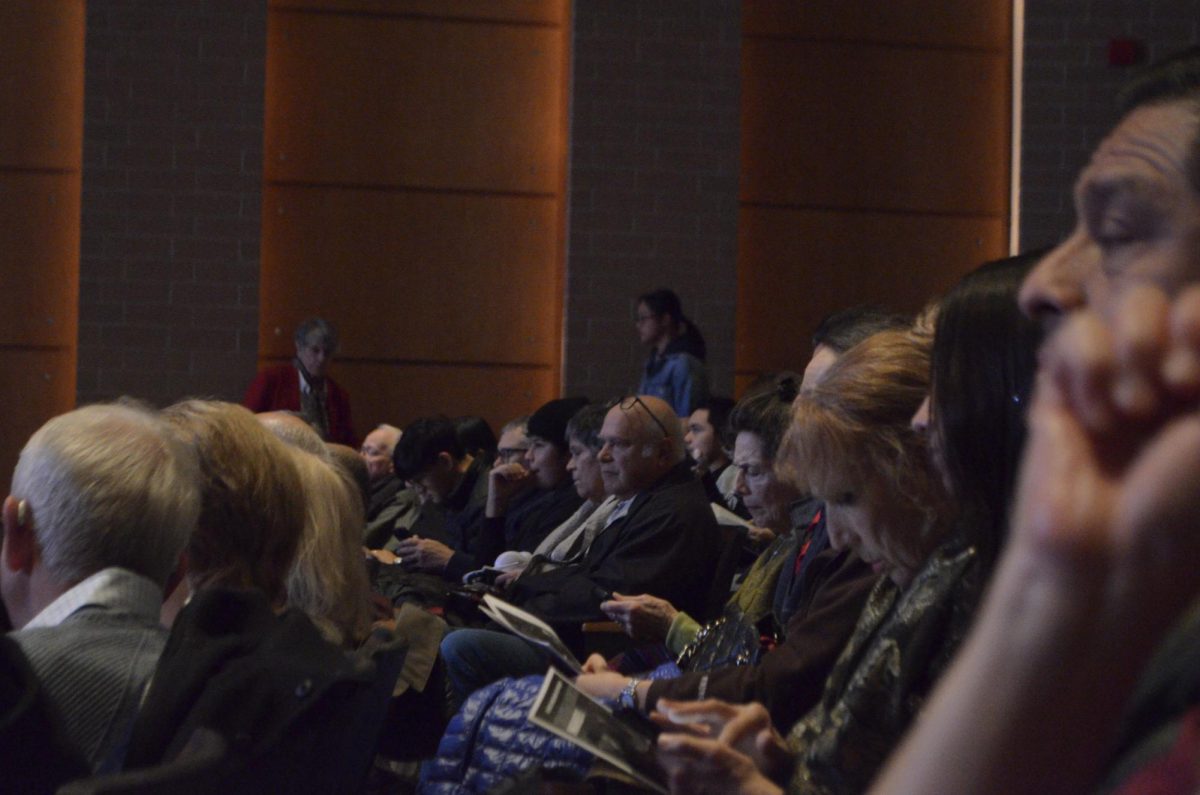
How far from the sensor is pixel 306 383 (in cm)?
714

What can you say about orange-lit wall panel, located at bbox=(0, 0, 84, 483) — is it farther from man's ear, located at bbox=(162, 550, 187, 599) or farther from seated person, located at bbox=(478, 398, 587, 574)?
man's ear, located at bbox=(162, 550, 187, 599)

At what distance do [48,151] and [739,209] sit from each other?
352 centimetres

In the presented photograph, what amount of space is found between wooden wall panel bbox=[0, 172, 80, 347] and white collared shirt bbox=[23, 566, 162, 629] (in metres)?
5.94

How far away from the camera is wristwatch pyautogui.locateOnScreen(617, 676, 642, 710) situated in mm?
2549

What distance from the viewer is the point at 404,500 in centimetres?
580

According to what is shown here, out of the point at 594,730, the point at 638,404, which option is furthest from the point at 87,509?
the point at 638,404

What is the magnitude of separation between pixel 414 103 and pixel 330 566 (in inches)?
211

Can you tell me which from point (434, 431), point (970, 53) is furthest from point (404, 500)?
point (970, 53)

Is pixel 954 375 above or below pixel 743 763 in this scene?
above

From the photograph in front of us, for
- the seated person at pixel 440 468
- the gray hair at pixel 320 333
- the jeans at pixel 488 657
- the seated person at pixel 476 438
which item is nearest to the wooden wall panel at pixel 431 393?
the gray hair at pixel 320 333

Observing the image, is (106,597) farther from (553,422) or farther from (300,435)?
(553,422)

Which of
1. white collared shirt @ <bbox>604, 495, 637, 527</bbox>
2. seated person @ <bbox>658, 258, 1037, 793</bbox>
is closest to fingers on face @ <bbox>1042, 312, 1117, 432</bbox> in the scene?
seated person @ <bbox>658, 258, 1037, 793</bbox>

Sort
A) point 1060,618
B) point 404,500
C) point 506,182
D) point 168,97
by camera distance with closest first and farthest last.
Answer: point 1060,618 → point 404,500 → point 168,97 → point 506,182

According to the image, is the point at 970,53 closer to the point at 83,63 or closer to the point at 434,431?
the point at 434,431
